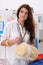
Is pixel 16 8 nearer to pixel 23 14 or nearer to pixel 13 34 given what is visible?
pixel 23 14

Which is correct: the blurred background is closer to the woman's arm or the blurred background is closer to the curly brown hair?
the curly brown hair

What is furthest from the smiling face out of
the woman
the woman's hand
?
the woman's hand

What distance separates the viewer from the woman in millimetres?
1362

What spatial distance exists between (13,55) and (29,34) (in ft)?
0.81

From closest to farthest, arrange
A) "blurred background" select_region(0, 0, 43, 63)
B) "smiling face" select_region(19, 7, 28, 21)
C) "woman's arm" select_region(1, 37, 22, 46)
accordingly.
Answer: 1. "woman's arm" select_region(1, 37, 22, 46)
2. "smiling face" select_region(19, 7, 28, 21)
3. "blurred background" select_region(0, 0, 43, 63)

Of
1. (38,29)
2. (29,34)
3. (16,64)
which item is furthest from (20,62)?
(38,29)

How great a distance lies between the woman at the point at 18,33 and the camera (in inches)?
53.6

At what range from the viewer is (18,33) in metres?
1.41

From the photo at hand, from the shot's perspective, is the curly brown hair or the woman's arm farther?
the curly brown hair

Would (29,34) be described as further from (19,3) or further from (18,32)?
(19,3)

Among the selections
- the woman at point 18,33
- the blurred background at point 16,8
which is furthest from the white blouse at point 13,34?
the blurred background at point 16,8

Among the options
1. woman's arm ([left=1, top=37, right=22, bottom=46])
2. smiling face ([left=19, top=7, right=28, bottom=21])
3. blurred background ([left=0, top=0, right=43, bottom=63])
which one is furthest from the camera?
blurred background ([left=0, top=0, right=43, bottom=63])

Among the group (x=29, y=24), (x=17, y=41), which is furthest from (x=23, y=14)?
(x=17, y=41)

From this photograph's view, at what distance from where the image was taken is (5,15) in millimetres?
1747
